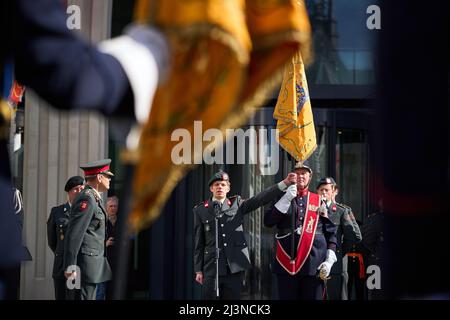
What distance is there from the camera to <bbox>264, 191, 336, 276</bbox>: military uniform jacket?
957cm

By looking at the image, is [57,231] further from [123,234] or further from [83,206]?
[123,234]

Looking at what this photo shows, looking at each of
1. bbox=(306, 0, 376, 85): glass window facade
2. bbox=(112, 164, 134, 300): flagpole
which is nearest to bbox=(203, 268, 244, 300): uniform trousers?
bbox=(306, 0, 376, 85): glass window facade

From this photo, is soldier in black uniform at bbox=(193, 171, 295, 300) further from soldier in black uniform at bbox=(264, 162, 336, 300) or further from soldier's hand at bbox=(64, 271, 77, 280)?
soldier's hand at bbox=(64, 271, 77, 280)

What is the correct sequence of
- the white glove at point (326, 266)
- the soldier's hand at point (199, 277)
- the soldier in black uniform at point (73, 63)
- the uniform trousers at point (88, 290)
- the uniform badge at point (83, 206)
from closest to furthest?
the soldier in black uniform at point (73, 63) < the uniform badge at point (83, 206) < the uniform trousers at point (88, 290) < the white glove at point (326, 266) < the soldier's hand at point (199, 277)

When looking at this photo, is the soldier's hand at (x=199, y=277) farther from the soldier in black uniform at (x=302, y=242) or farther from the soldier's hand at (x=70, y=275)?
the soldier's hand at (x=70, y=275)

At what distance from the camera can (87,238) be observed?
931 cm

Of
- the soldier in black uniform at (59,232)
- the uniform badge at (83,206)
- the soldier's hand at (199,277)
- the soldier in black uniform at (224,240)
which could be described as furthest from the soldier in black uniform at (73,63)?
the soldier's hand at (199,277)

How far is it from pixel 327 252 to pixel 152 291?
281cm

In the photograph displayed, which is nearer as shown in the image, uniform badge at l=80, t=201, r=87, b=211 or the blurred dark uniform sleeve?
uniform badge at l=80, t=201, r=87, b=211

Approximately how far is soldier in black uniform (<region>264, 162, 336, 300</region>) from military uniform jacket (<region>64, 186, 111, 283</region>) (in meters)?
1.50

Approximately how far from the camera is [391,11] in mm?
1607

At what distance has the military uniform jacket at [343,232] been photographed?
400 inches
